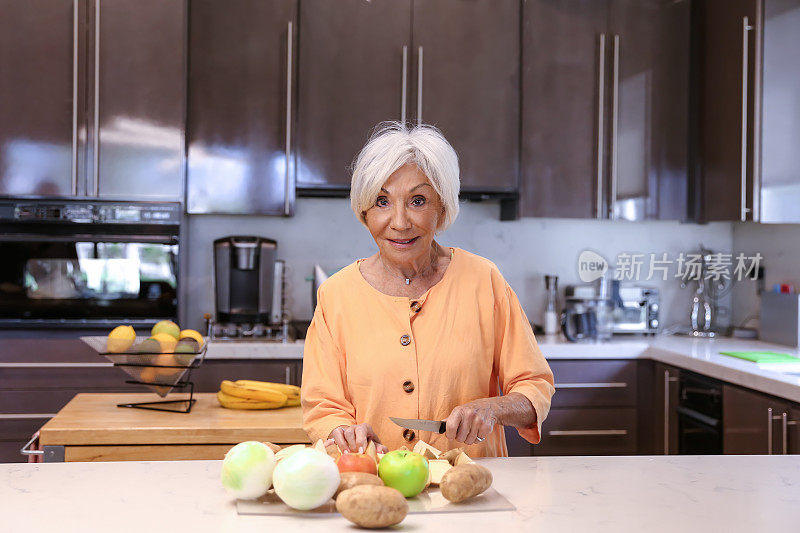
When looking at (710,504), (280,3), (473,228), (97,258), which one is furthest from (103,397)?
(473,228)

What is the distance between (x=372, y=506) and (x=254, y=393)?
3.77 feet

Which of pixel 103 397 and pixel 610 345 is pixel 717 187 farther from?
pixel 103 397

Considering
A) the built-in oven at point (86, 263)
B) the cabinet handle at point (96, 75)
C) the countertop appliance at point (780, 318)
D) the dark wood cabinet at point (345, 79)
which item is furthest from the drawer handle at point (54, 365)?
the countertop appliance at point (780, 318)

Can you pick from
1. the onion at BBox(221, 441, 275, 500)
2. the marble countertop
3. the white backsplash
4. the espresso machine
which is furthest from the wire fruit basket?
the white backsplash

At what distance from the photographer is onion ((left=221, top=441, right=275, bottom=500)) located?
1.18 metres

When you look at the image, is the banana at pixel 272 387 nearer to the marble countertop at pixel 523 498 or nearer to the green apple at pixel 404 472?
the marble countertop at pixel 523 498

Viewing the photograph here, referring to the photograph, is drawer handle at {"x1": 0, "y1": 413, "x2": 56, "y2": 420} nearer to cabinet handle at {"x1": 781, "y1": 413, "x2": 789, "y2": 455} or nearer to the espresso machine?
the espresso machine

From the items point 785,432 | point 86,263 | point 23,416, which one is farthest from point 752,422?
point 23,416

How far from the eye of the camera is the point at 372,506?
1089 millimetres

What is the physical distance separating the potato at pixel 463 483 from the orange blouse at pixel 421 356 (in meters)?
0.41

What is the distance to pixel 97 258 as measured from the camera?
338cm

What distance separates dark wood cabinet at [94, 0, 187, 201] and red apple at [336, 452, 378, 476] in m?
2.39

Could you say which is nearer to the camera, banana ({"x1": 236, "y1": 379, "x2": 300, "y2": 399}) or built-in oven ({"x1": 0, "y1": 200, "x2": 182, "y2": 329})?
banana ({"x1": 236, "y1": 379, "x2": 300, "y2": 399})

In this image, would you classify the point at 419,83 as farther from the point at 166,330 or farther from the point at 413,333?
the point at 413,333
